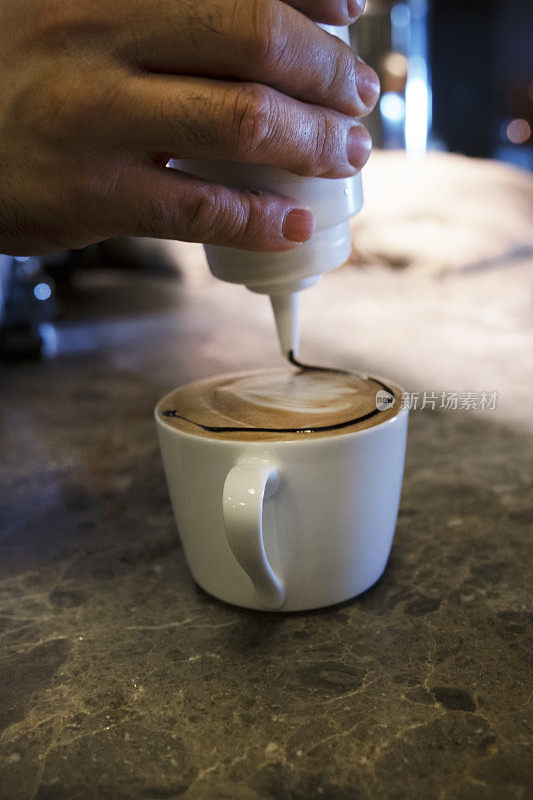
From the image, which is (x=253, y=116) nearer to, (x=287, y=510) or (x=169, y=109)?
(x=169, y=109)

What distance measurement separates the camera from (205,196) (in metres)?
0.42

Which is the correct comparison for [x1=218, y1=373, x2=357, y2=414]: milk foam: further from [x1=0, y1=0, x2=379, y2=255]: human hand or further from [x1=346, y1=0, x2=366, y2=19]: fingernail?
[x1=346, y1=0, x2=366, y2=19]: fingernail

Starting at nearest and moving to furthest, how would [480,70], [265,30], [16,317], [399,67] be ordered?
[265,30], [16,317], [399,67], [480,70]

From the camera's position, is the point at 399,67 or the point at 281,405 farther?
the point at 399,67

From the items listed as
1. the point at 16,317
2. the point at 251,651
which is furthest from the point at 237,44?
the point at 16,317

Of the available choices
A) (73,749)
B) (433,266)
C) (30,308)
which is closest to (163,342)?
(30,308)

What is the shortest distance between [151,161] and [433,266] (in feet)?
4.87

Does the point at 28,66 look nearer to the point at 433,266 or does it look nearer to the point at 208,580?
the point at 208,580

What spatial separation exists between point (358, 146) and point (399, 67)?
12.5 ft

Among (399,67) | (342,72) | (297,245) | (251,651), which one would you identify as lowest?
(251,651)

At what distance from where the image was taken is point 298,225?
1.43ft

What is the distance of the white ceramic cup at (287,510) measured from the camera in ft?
1.30

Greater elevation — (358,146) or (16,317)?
(358,146)

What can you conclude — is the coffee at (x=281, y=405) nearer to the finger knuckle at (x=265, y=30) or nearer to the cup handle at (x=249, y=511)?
the cup handle at (x=249, y=511)
